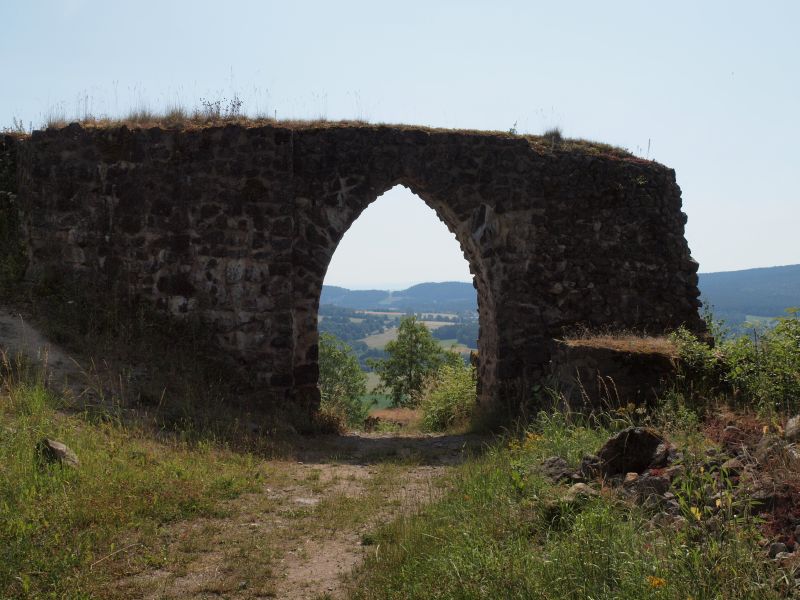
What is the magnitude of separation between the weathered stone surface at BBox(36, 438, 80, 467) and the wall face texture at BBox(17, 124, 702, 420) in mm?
3828

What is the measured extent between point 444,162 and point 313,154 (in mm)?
1814

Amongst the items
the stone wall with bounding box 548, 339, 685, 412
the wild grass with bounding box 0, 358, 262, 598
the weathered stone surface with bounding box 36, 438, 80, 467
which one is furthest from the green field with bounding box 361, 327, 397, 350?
the weathered stone surface with bounding box 36, 438, 80, 467

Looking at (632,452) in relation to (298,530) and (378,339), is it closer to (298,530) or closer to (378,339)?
(298,530)

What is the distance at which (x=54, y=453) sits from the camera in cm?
543

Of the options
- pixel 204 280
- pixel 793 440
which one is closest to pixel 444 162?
pixel 204 280

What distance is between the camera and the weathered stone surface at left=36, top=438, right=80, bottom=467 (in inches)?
212

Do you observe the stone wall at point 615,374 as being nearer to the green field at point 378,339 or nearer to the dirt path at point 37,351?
the dirt path at point 37,351

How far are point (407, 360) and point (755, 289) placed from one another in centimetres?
7322

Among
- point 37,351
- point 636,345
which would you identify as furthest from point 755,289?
point 37,351

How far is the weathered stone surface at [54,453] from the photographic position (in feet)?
17.7

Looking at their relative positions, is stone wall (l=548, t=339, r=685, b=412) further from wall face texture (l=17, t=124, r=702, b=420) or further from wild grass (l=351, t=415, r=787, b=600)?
wall face texture (l=17, t=124, r=702, b=420)

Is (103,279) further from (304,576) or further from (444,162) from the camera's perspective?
(304,576)

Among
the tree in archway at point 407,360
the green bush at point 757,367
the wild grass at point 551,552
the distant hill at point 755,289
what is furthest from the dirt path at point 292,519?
the distant hill at point 755,289

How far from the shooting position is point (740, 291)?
263 feet
